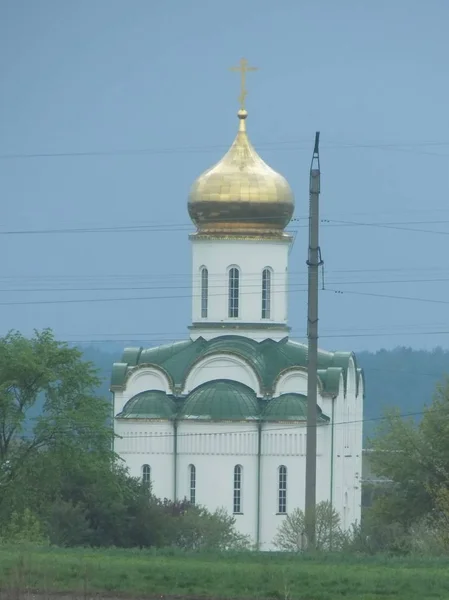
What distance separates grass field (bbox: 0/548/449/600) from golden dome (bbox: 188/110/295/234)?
70.7 feet

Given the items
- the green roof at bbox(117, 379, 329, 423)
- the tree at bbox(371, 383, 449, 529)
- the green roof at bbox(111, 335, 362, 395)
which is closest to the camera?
the tree at bbox(371, 383, 449, 529)

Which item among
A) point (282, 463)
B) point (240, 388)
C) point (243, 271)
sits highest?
point (243, 271)

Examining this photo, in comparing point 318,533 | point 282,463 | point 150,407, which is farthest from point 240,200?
point 318,533

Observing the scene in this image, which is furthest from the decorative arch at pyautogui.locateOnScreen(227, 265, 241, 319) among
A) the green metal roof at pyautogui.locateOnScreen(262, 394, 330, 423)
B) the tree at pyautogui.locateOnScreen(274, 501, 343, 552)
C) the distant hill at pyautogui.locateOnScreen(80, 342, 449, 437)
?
the distant hill at pyautogui.locateOnScreen(80, 342, 449, 437)

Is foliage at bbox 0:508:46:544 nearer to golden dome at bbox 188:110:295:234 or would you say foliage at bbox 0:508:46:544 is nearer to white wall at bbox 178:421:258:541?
white wall at bbox 178:421:258:541

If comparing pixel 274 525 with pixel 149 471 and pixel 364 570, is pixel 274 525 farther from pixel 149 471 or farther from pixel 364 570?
pixel 364 570

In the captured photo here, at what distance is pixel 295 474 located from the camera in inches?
1706

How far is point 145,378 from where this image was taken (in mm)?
45500

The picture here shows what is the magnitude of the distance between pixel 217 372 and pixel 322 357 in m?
2.23

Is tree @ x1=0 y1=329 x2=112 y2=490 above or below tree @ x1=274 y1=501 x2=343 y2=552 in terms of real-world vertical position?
above

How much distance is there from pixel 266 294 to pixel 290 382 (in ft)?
7.16

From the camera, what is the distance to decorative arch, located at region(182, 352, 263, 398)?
4481 cm

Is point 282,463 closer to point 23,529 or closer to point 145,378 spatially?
point 145,378

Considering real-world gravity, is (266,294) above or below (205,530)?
above
